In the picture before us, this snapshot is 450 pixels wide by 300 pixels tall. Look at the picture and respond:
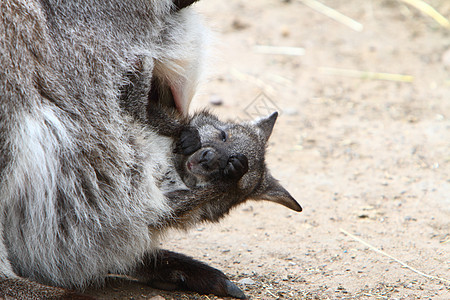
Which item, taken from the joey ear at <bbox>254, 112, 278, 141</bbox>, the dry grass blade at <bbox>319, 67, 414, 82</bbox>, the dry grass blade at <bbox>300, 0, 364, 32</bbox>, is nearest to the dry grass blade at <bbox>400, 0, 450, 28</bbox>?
the dry grass blade at <bbox>300, 0, 364, 32</bbox>

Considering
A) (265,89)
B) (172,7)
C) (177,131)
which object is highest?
(172,7)

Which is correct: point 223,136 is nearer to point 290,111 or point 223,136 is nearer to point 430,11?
point 290,111

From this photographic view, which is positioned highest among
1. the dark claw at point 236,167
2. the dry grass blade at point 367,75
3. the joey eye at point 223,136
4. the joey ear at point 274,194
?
the joey eye at point 223,136

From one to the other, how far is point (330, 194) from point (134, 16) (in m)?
2.46

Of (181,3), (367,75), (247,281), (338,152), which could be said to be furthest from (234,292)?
(367,75)

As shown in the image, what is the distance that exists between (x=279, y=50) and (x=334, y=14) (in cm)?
120

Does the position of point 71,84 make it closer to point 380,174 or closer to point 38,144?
point 38,144

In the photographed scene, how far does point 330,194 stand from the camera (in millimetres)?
4926

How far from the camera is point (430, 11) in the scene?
7930mm

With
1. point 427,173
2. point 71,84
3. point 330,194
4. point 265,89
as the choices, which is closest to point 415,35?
point 265,89

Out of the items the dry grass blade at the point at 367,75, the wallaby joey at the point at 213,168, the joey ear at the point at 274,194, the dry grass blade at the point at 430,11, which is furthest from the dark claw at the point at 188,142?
the dry grass blade at the point at 430,11

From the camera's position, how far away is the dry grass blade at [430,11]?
7.74 m

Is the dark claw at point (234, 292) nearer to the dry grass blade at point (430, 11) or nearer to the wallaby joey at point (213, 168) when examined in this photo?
the wallaby joey at point (213, 168)

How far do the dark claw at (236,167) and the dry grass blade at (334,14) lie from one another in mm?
4889
